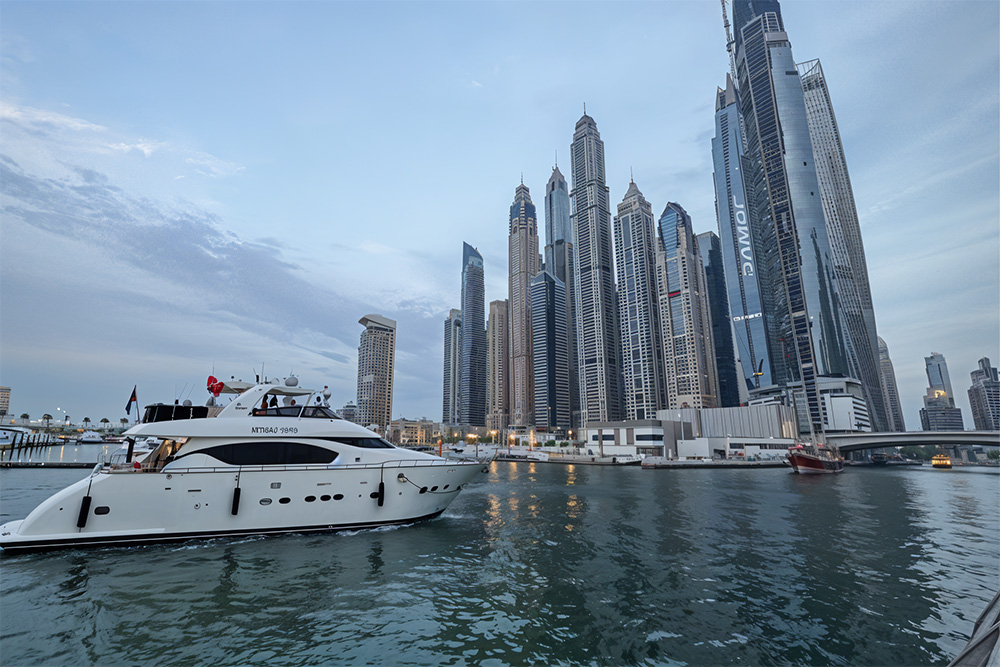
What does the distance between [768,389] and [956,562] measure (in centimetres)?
16092

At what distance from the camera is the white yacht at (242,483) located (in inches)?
579

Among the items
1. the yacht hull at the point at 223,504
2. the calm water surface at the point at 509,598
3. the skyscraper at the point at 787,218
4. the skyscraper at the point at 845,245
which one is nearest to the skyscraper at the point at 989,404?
the skyscraper at the point at 845,245

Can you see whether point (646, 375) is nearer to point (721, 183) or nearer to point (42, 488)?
point (721, 183)

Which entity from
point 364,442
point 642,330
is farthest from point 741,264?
point 364,442

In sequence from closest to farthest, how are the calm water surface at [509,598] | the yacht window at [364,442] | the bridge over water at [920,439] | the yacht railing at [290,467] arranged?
the calm water surface at [509,598] → the yacht railing at [290,467] → the yacht window at [364,442] → the bridge over water at [920,439]

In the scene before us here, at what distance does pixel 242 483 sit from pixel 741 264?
19748cm

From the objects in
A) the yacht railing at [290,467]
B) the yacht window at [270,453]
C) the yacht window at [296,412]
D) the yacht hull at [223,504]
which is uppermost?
the yacht window at [296,412]

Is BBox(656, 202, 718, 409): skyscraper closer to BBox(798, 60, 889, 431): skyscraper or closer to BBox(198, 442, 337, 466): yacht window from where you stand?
BBox(798, 60, 889, 431): skyscraper

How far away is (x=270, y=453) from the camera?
56.5ft

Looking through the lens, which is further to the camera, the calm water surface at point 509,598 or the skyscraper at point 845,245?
A: the skyscraper at point 845,245

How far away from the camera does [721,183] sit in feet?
648

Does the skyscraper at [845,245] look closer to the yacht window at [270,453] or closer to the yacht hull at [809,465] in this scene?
the yacht hull at [809,465]

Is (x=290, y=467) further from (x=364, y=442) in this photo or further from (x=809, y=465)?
(x=809, y=465)

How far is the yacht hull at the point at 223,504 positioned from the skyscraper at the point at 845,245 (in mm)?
169910
